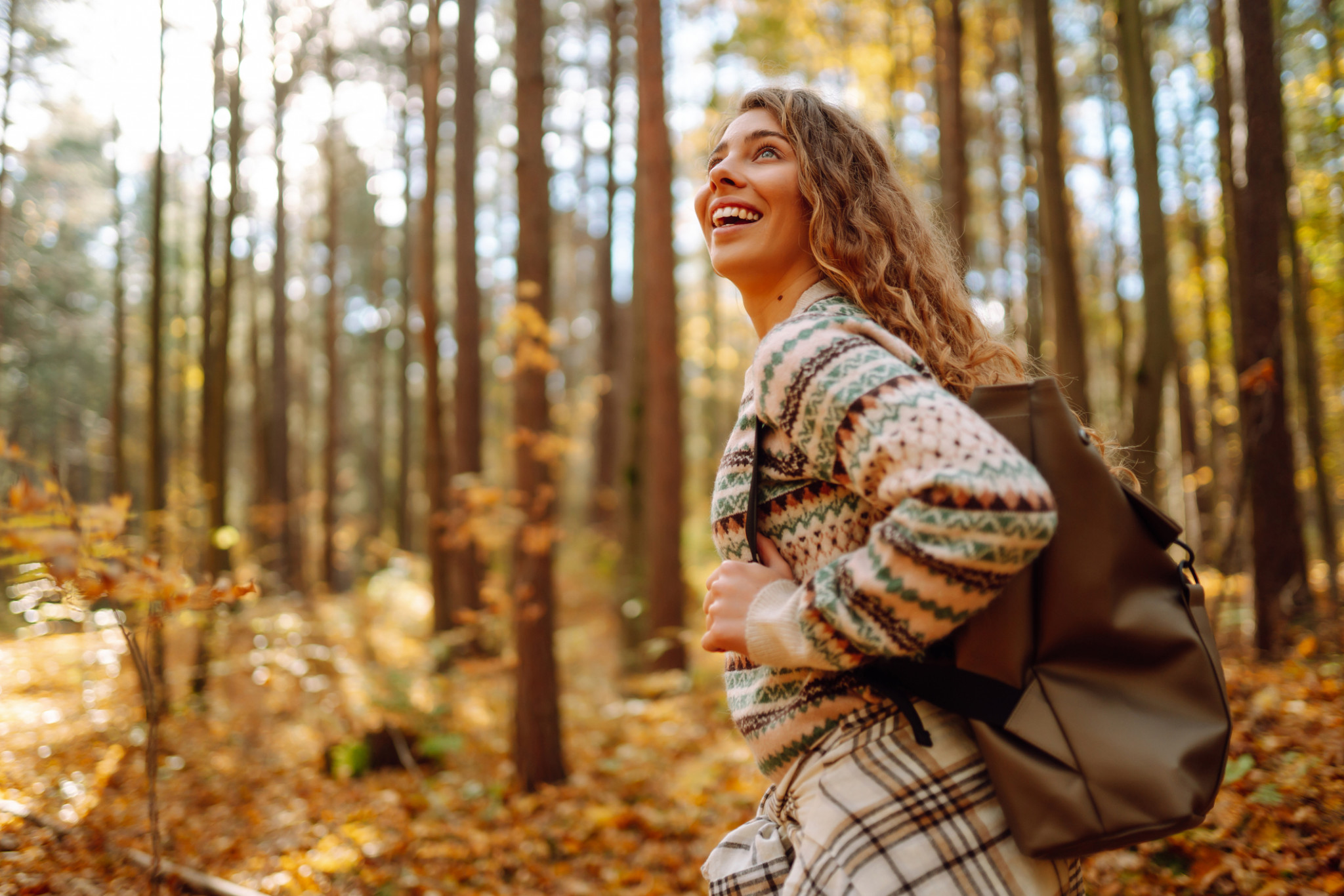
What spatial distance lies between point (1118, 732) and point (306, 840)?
5873mm

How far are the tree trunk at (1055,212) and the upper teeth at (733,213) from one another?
6.19m

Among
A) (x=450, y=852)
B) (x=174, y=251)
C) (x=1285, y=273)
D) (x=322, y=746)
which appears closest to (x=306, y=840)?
(x=450, y=852)

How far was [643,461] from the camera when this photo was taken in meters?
10.8

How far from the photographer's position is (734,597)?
142 cm

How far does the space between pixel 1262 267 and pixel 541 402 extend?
18.4 ft

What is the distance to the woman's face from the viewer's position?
1.68m

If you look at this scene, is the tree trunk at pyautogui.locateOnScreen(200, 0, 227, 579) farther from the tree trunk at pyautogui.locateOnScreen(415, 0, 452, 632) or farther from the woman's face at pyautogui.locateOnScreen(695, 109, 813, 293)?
the woman's face at pyautogui.locateOnScreen(695, 109, 813, 293)

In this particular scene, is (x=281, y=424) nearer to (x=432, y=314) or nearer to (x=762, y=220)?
(x=432, y=314)

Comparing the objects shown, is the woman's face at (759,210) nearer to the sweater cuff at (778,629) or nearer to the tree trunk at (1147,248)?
→ the sweater cuff at (778,629)

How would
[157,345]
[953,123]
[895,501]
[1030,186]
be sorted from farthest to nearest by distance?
[1030,186] < [157,345] < [953,123] < [895,501]

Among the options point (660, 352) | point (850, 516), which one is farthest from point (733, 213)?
point (660, 352)

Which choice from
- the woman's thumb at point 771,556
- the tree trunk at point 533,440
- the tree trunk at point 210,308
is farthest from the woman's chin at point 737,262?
the tree trunk at point 210,308

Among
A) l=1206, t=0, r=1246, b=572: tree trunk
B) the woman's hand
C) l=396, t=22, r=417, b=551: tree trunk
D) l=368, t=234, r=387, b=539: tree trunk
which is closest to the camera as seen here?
the woman's hand

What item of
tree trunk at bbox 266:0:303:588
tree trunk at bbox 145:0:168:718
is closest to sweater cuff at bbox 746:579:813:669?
tree trunk at bbox 145:0:168:718
